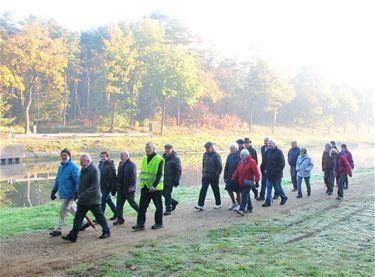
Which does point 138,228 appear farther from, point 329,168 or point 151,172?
point 329,168

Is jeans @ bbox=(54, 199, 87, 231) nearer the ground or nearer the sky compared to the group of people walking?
nearer the ground

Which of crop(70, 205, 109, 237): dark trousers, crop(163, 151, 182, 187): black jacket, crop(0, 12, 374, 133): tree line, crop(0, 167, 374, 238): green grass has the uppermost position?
crop(0, 12, 374, 133): tree line

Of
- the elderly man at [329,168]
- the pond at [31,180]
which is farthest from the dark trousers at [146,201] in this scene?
the pond at [31,180]

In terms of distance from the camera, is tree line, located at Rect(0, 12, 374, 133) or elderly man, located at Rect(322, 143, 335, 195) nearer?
elderly man, located at Rect(322, 143, 335, 195)

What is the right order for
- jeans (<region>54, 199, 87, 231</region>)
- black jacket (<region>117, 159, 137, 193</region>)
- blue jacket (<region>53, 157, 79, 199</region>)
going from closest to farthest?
blue jacket (<region>53, 157, 79, 199</region>), jeans (<region>54, 199, 87, 231</region>), black jacket (<region>117, 159, 137, 193</region>)

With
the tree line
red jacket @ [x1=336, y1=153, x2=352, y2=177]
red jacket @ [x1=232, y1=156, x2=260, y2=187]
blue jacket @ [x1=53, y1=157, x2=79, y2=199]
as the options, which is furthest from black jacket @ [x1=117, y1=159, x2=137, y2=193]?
the tree line

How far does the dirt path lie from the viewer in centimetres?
720

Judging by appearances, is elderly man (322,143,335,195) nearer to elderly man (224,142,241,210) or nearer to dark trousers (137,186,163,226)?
elderly man (224,142,241,210)

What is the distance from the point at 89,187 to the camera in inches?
341

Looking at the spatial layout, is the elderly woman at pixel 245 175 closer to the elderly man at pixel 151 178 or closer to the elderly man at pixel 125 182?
the elderly man at pixel 151 178

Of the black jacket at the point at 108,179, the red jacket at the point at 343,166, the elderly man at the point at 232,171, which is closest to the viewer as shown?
the black jacket at the point at 108,179

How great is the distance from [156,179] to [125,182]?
1256 millimetres

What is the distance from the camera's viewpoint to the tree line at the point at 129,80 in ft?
140

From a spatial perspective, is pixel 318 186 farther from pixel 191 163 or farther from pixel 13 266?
pixel 191 163
